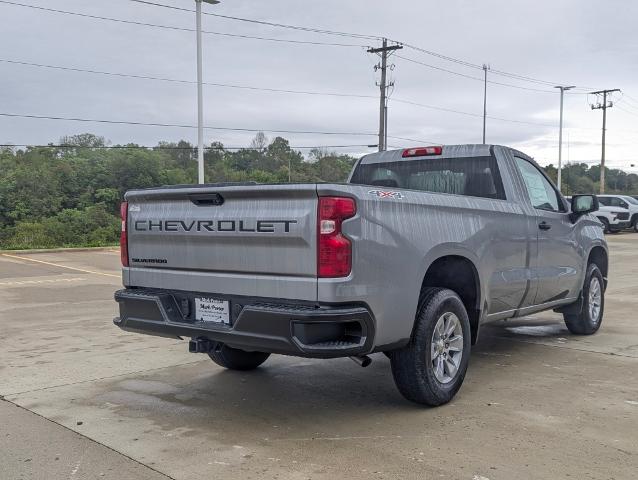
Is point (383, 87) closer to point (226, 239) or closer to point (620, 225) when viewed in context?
point (620, 225)

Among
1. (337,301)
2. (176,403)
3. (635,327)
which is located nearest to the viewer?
(337,301)

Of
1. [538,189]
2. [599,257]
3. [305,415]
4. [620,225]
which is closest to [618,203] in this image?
[620,225]

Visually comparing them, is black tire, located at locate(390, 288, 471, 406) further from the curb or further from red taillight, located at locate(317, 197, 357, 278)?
the curb

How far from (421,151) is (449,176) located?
37 centimetres

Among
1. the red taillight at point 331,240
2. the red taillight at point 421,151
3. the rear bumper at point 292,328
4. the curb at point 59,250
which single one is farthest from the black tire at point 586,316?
the curb at point 59,250

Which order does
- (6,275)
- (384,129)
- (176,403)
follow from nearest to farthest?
(176,403) < (6,275) < (384,129)

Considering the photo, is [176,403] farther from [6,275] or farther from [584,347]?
[6,275]

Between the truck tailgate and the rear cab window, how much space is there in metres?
1.90

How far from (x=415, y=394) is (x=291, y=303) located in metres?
1.27

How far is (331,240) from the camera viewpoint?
3.99 metres

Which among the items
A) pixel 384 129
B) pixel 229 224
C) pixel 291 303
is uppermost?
pixel 384 129

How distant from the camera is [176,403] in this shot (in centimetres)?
511

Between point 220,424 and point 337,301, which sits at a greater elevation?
point 337,301

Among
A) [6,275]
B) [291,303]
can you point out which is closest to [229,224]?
[291,303]
